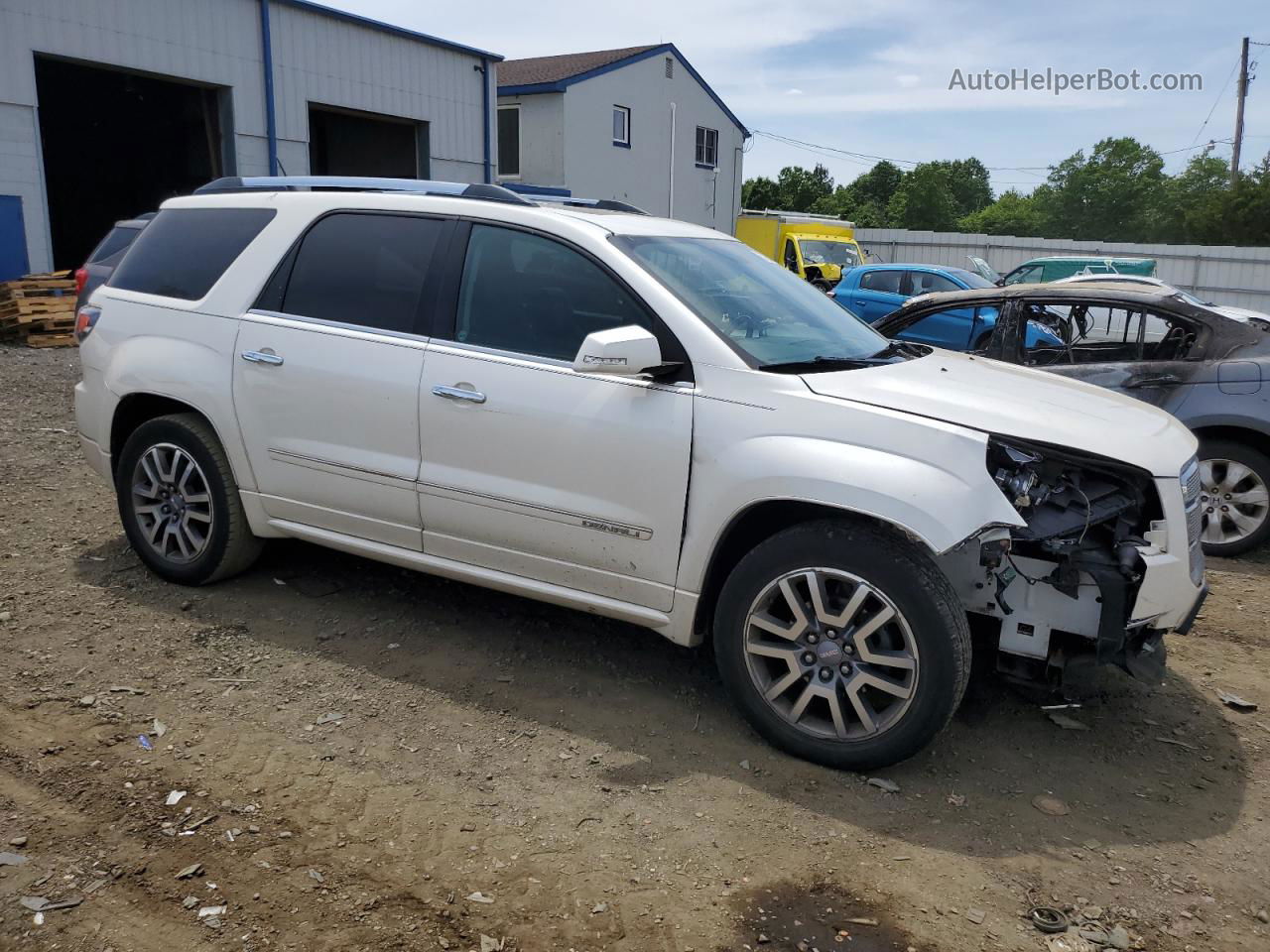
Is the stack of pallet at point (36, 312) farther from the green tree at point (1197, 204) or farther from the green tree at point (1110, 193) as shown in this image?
the green tree at point (1110, 193)

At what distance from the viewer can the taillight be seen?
17.5ft

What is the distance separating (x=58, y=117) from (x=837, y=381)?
25.8 m

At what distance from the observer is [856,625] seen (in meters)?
3.55

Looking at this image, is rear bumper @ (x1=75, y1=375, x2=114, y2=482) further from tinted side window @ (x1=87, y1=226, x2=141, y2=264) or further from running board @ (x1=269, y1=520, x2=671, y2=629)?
tinted side window @ (x1=87, y1=226, x2=141, y2=264)

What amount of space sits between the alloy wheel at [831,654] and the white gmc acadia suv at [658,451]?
0.01 m

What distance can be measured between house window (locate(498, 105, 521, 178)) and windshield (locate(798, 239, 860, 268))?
9.09 meters

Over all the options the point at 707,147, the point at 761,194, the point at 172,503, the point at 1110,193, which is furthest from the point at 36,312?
the point at 1110,193

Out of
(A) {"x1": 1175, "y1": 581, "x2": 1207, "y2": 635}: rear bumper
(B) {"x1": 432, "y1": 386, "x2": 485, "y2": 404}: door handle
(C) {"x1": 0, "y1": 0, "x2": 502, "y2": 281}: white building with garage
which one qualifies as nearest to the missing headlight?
(A) {"x1": 1175, "y1": 581, "x2": 1207, "y2": 635}: rear bumper

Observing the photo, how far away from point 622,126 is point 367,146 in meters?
9.47

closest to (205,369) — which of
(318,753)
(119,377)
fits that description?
(119,377)

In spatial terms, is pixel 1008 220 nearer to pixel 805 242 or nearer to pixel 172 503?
pixel 805 242

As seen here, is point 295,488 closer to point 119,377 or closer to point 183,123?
point 119,377

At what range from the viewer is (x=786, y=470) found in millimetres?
3537

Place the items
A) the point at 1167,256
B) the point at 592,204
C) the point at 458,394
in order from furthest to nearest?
the point at 1167,256
the point at 592,204
the point at 458,394
